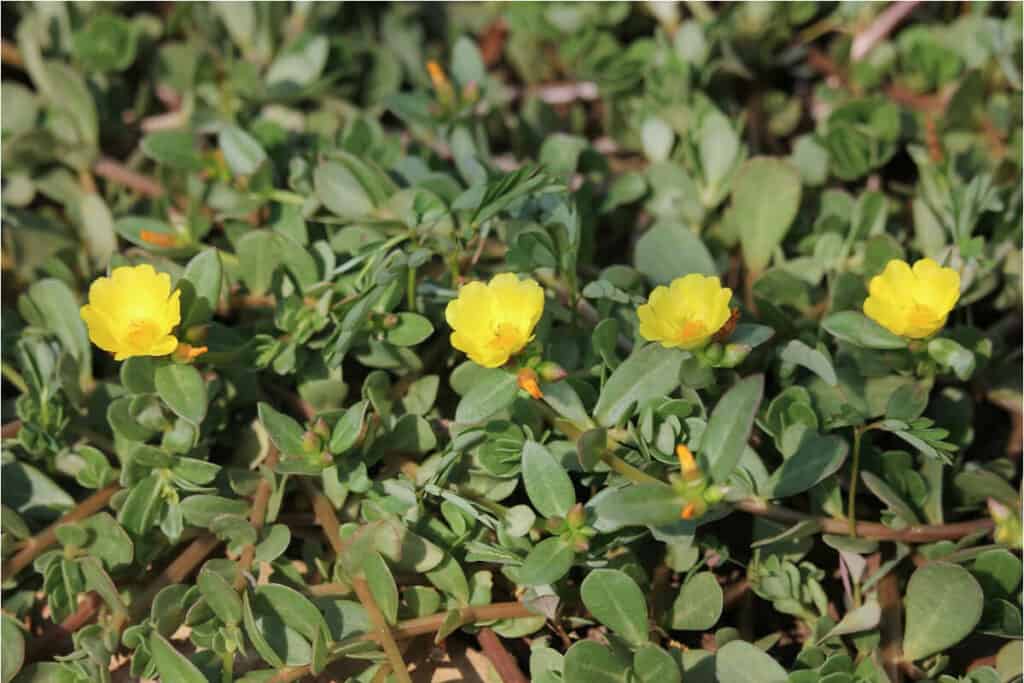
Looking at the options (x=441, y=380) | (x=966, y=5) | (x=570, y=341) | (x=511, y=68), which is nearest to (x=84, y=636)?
(x=441, y=380)

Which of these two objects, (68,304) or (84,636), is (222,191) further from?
(84,636)

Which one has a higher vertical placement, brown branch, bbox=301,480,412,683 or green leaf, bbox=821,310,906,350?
green leaf, bbox=821,310,906,350

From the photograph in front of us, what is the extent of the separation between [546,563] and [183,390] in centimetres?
66

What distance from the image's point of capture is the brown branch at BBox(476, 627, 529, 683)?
183cm

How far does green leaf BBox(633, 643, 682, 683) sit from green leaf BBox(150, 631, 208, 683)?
653 mm

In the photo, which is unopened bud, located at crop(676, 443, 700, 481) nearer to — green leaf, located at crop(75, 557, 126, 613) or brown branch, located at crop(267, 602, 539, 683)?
brown branch, located at crop(267, 602, 539, 683)

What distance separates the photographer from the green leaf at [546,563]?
172cm

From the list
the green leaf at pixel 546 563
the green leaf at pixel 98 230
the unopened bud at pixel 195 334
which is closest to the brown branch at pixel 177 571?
the unopened bud at pixel 195 334

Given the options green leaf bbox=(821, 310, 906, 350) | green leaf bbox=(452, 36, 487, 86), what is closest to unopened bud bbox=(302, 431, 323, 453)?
green leaf bbox=(821, 310, 906, 350)

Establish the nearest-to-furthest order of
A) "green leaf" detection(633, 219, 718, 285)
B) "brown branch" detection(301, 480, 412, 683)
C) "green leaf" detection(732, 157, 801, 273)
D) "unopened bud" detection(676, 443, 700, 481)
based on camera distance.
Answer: "unopened bud" detection(676, 443, 700, 481), "brown branch" detection(301, 480, 412, 683), "green leaf" detection(633, 219, 718, 285), "green leaf" detection(732, 157, 801, 273)

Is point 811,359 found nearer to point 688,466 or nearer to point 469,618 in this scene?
point 688,466

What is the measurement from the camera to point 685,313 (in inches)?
70.3

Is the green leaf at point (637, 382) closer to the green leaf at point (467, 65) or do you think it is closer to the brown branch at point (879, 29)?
the green leaf at point (467, 65)

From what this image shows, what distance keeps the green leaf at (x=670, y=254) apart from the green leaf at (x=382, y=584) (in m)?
0.76
